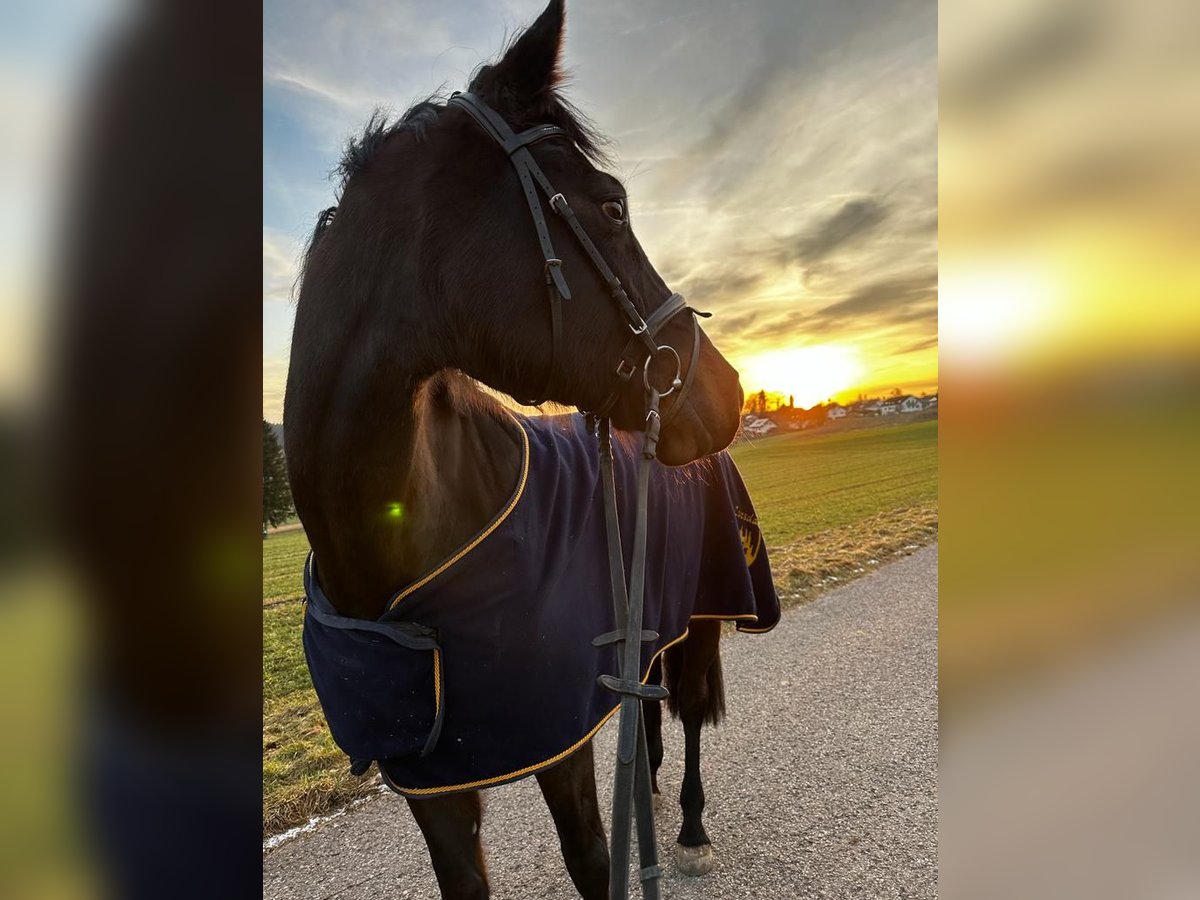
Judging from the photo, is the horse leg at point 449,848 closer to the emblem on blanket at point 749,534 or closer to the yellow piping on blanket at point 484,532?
the yellow piping on blanket at point 484,532

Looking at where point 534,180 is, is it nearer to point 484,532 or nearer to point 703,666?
point 484,532

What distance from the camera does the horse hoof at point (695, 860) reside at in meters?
2.98

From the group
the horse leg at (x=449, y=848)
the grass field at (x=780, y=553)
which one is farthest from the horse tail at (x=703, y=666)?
the horse leg at (x=449, y=848)

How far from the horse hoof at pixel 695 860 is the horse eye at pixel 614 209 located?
2.91 metres

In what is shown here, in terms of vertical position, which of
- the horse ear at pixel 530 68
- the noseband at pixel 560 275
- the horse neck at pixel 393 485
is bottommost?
the horse neck at pixel 393 485

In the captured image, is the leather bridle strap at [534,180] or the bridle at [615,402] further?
the leather bridle strap at [534,180]

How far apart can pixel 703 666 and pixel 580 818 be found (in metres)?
1.60

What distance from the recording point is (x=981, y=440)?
0.62 meters

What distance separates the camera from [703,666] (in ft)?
11.7

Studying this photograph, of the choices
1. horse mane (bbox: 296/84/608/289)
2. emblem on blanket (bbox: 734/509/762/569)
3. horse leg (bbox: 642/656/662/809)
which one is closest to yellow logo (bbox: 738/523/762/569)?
emblem on blanket (bbox: 734/509/762/569)

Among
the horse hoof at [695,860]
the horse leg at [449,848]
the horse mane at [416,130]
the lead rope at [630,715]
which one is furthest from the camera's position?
the horse hoof at [695,860]

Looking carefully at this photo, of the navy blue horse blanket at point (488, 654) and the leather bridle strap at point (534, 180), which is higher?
the leather bridle strap at point (534, 180)

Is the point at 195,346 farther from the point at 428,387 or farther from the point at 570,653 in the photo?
the point at 570,653

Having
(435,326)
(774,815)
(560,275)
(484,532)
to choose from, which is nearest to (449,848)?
(484,532)
